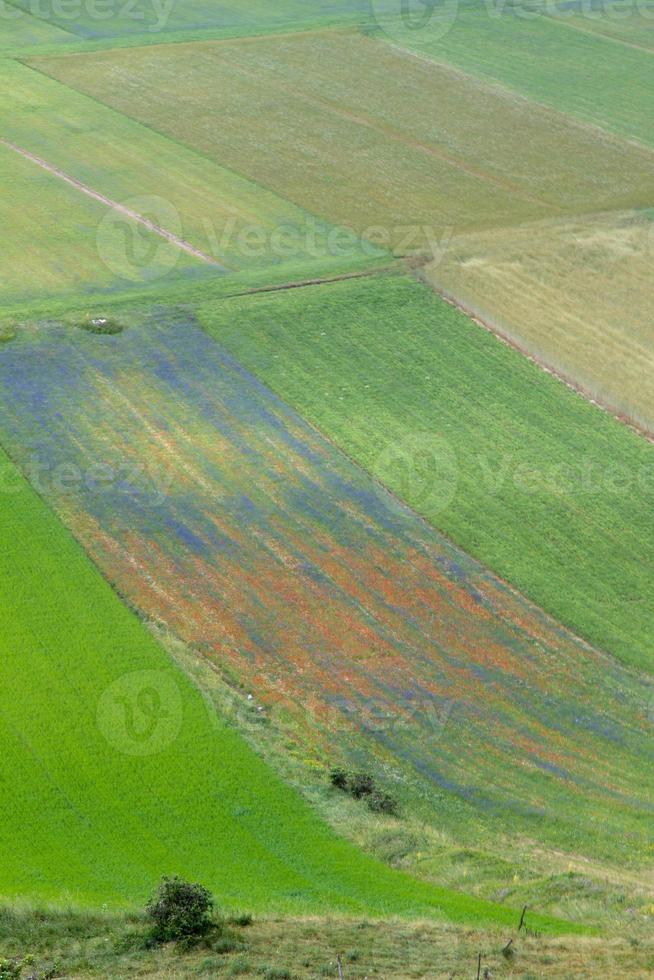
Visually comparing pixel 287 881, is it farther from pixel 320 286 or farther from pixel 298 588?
pixel 320 286

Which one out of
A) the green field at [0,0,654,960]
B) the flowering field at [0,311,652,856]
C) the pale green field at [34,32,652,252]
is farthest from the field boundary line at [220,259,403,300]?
the flowering field at [0,311,652,856]

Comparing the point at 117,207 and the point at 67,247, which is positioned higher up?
the point at 117,207

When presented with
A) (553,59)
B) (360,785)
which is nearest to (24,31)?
(553,59)

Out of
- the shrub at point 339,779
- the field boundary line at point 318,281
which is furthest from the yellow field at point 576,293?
the shrub at point 339,779

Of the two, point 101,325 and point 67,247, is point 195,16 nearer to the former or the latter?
point 67,247

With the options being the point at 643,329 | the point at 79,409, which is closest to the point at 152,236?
the point at 79,409

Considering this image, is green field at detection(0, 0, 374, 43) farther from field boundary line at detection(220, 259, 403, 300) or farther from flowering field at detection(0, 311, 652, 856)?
flowering field at detection(0, 311, 652, 856)
